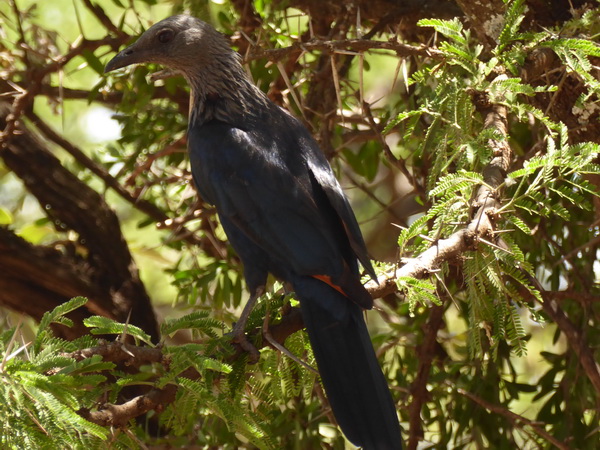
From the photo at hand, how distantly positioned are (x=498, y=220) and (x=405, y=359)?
158cm

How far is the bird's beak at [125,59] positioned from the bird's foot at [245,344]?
1.56 metres

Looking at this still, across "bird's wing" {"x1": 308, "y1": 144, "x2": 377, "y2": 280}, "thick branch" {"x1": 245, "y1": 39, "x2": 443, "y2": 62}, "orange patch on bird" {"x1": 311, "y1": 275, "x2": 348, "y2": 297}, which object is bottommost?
"orange patch on bird" {"x1": 311, "y1": 275, "x2": 348, "y2": 297}

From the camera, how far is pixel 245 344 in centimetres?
301

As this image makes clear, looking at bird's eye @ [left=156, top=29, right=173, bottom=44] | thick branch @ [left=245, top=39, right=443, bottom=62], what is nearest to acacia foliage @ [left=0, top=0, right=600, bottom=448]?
thick branch @ [left=245, top=39, right=443, bottom=62]

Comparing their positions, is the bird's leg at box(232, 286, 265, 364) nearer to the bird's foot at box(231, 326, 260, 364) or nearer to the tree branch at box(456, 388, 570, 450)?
the bird's foot at box(231, 326, 260, 364)

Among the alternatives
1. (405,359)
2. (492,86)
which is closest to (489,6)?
(492,86)

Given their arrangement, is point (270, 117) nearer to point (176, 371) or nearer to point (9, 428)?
point (176, 371)

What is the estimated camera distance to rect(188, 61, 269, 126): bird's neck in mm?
4023

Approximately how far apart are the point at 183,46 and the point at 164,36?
4.3 inches

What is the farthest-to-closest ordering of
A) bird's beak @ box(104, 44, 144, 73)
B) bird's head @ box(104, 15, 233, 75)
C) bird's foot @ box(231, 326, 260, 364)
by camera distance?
bird's head @ box(104, 15, 233, 75) < bird's beak @ box(104, 44, 144, 73) < bird's foot @ box(231, 326, 260, 364)

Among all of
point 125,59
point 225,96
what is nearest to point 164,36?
point 125,59

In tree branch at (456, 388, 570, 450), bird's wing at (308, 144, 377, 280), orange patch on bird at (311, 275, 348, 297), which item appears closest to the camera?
orange patch on bird at (311, 275, 348, 297)

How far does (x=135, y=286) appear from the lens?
461cm

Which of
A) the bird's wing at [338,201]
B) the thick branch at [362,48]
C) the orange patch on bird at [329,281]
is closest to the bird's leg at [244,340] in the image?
the orange patch on bird at [329,281]
